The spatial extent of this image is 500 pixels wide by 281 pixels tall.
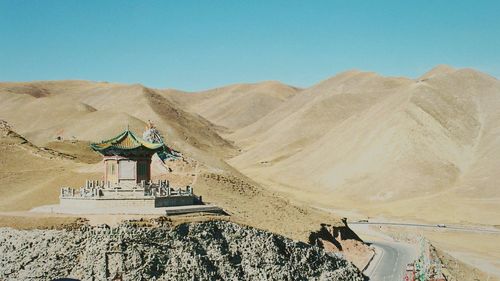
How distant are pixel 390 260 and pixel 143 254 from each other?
28.1 metres

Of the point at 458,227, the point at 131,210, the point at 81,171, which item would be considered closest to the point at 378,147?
the point at 458,227

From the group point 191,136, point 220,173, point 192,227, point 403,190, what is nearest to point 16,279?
point 192,227

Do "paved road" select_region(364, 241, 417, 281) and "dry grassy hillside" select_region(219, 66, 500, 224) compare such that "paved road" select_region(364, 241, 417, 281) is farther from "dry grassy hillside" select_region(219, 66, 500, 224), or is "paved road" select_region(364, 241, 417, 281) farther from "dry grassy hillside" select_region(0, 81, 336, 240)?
"dry grassy hillside" select_region(219, 66, 500, 224)

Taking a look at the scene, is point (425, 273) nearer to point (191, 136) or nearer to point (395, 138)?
point (395, 138)

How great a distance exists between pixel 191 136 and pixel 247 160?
16910 millimetres

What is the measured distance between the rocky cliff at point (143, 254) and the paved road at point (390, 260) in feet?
39.8

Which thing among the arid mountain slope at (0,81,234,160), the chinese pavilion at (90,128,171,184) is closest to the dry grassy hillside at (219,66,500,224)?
the arid mountain slope at (0,81,234,160)

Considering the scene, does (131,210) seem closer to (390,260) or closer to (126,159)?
(126,159)

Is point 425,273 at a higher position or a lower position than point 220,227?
lower

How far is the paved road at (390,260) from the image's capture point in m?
48.4

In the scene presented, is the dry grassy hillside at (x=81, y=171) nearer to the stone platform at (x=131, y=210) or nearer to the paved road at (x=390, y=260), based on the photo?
→ the stone platform at (x=131, y=210)

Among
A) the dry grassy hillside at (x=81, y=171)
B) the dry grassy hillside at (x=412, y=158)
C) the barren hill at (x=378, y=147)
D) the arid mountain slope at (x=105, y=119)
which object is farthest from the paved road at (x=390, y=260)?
the arid mountain slope at (x=105, y=119)

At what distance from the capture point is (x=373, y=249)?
59.1 metres

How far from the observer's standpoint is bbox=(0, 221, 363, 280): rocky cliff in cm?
3269
